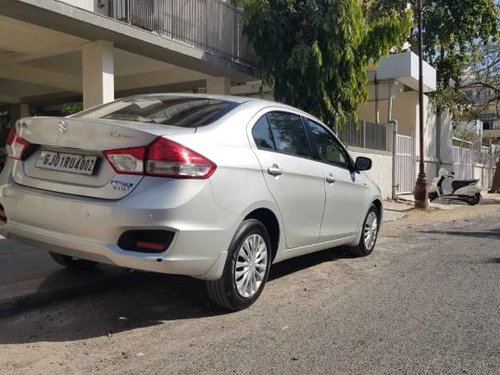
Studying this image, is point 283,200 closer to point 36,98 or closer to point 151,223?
point 151,223

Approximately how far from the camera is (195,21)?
36.5ft

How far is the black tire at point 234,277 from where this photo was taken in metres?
4.63

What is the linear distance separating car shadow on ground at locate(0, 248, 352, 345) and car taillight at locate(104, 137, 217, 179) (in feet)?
4.09

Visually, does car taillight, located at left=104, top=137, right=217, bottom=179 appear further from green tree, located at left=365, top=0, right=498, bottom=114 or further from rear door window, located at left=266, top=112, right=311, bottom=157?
green tree, located at left=365, top=0, right=498, bottom=114

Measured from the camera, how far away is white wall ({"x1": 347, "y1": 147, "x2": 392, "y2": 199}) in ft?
56.5

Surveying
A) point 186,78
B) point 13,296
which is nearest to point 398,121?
point 186,78

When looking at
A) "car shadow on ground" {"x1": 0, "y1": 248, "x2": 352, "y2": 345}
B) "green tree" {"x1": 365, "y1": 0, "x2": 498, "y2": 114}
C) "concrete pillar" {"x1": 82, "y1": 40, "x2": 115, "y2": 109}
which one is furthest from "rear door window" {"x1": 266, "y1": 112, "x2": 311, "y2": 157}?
"green tree" {"x1": 365, "y1": 0, "x2": 498, "y2": 114}

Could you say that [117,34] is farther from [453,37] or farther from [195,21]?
[453,37]

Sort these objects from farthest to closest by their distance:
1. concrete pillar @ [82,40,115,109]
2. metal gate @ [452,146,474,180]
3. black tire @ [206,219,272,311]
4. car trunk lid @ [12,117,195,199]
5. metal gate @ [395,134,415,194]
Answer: metal gate @ [452,146,474,180] → metal gate @ [395,134,415,194] → concrete pillar @ [82,40,115,109] → black tire @ [206,219,272,311] → car trunk lid @ [12,117,195,199]

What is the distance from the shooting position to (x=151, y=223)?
13.4ft

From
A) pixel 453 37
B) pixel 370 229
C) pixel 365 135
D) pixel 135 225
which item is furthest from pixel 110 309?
pixel 453 37

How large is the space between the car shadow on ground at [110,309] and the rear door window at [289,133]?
144cm

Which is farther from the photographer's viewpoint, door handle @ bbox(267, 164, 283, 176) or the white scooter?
the white scooter

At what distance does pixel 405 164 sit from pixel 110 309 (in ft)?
55.2
